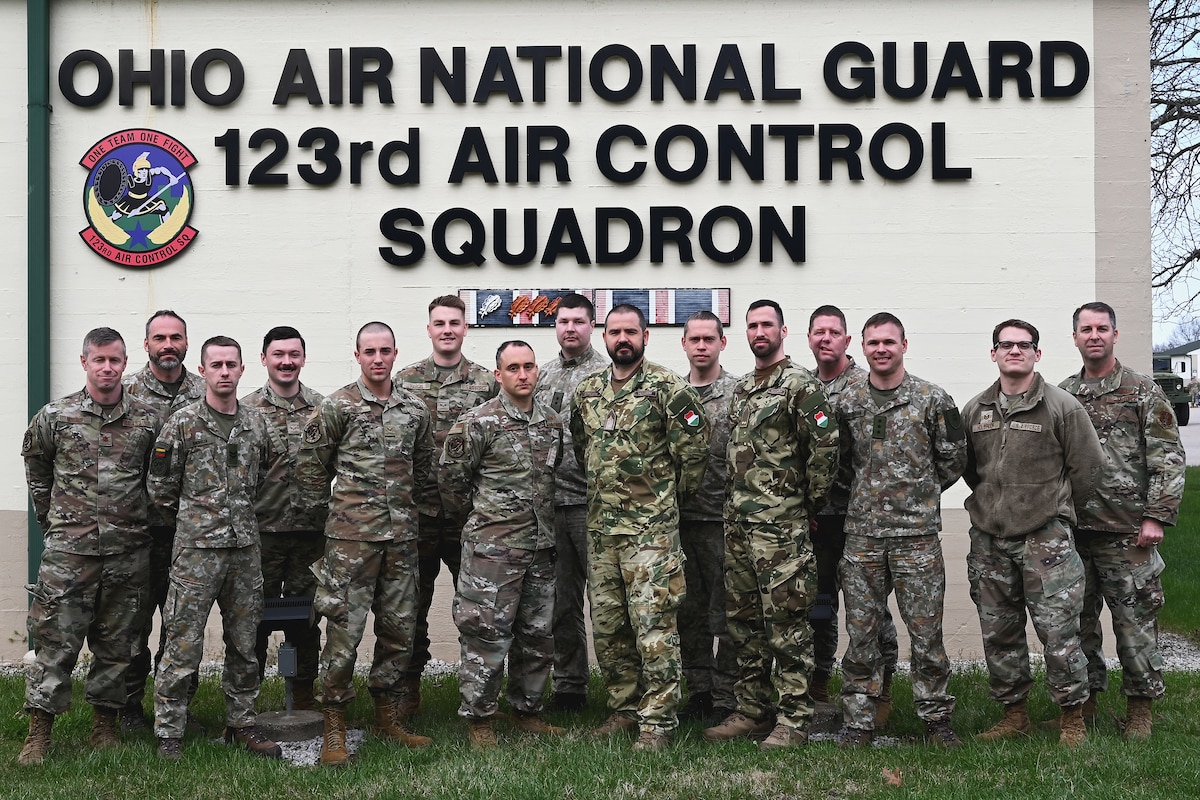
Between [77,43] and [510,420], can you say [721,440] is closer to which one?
[510,420]

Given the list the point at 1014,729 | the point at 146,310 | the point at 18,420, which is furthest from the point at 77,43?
the point at 1014,729

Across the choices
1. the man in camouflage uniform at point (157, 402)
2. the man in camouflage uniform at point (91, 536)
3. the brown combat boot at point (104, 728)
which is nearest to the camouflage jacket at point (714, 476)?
the man in camouflage uniform at point (157, 402)

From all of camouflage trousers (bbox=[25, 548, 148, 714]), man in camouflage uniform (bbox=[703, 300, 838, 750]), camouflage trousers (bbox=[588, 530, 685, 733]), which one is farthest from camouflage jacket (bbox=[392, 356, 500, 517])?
camouflage trousers (bbox=[25, 548, 148, 714])

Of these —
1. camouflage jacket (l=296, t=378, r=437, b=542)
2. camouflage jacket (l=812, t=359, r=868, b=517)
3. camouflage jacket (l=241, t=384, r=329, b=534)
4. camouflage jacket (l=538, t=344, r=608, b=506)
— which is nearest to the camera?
camouflage jacket (l=296, t=378, r=437, b=542)

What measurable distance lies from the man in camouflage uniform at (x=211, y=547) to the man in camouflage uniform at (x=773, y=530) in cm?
244

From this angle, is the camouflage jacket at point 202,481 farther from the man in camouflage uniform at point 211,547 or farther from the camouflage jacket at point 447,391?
the camouflage jacket at point 447,391

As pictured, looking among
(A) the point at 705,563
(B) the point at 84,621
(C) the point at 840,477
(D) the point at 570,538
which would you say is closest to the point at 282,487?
(B) the point at 84,621

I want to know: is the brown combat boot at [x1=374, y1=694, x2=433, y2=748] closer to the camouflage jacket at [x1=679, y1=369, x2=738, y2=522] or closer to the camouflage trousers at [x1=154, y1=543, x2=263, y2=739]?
the camouflage trousers at [x1=154, y1=543, x2=263, y2=739]

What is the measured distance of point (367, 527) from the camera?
5.58m

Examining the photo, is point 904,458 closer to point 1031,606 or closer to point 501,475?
point 1031,606

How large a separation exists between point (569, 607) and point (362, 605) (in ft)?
4.56

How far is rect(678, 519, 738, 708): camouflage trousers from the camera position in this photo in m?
6.24

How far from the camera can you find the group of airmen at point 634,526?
18.1ft

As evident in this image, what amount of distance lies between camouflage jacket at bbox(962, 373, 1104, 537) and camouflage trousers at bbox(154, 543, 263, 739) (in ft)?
12.6
